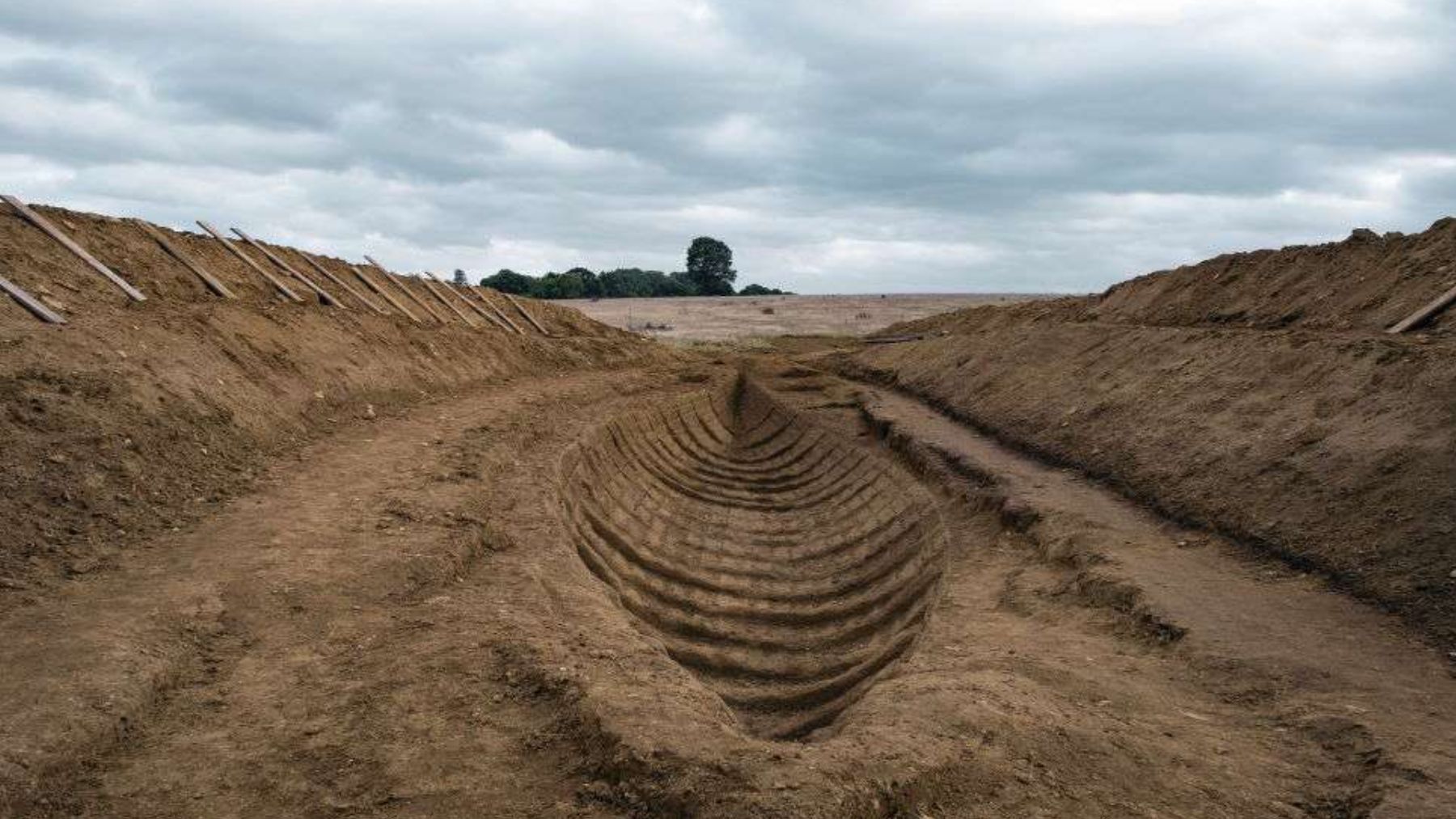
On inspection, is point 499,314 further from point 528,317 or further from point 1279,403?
point 1279,403

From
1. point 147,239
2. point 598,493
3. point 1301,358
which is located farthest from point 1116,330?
point 147,239

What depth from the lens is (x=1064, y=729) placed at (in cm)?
496

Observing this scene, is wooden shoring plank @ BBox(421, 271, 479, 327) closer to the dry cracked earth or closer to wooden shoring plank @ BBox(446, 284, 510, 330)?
wooden shoring plank @ BBox(446, 284, 510, 330)

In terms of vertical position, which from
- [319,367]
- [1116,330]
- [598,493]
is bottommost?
[598,493]

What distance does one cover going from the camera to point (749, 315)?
1994 inches

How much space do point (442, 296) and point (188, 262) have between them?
8.35 metres

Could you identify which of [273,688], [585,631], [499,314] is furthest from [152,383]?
[499,314]

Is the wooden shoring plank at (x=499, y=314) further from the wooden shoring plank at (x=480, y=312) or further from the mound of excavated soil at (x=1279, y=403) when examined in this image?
the mound of excavated soil at (x=1279, y=403)

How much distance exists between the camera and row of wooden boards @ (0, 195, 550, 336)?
489 inches

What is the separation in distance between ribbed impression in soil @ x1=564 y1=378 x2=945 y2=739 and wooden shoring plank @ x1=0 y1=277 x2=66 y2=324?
5.48m

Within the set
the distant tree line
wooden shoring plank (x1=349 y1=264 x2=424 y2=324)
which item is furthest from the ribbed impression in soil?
the distant tree line

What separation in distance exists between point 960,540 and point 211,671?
703cm

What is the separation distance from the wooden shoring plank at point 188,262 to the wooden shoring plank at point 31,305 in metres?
4.11

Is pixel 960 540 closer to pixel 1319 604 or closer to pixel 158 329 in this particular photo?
pixel 1319 604
